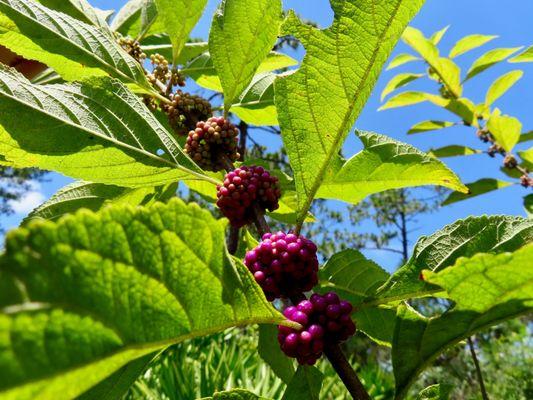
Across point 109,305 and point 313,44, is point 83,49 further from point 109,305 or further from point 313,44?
point 109,305

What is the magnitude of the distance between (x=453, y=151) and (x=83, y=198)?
8.73ft

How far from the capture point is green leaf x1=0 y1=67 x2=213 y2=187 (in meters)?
0.99

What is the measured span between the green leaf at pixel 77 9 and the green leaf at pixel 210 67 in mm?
287

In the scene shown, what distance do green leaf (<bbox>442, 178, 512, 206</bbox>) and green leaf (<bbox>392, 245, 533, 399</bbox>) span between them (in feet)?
8.11

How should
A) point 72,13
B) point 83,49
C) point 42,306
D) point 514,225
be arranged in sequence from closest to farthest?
point 42,306 → point 514,225 → point 83,49 → point 72,13

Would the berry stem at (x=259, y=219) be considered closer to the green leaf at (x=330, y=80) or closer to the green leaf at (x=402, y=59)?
the green leaf at (x=330, y=80)

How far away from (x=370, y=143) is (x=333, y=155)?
12 centimetres

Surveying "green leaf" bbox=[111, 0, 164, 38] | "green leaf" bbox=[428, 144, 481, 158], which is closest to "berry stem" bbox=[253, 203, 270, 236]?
"green leaf" bbox=[111, 0, 164, 38]

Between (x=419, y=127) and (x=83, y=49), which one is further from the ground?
(x=419, y=127)

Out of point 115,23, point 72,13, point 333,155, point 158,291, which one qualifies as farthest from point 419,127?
point 158,291

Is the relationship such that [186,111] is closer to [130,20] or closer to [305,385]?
[305,385]

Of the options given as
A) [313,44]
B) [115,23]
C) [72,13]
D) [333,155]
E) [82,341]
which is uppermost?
[115,23]

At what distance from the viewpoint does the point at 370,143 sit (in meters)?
1.05

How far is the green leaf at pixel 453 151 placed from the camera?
3.39 meters
